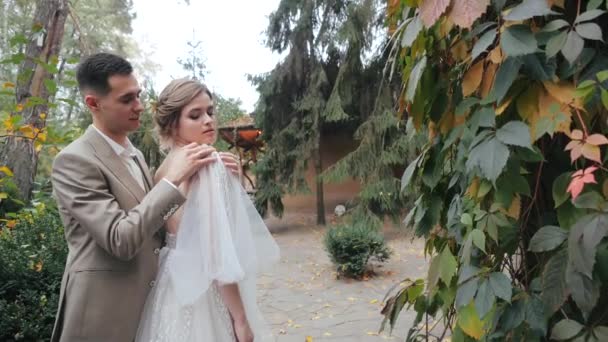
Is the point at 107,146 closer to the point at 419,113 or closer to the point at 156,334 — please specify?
the point at 156,334

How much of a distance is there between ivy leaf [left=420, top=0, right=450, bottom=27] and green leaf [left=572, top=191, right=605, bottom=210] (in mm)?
422

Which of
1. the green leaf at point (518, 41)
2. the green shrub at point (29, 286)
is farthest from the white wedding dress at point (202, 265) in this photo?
the green shrub at point (29, 286)

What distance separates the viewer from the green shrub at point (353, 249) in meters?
6.77

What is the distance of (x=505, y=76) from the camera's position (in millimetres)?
896

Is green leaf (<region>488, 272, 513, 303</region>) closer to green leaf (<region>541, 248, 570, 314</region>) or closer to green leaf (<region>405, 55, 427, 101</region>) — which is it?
green leaf (<region>541, 248, 570, 314</region>)

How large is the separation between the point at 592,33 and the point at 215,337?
136cm

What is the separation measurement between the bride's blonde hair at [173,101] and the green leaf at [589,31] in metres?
1.15

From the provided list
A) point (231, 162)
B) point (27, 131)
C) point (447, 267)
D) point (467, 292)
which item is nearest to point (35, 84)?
point (27, 131)

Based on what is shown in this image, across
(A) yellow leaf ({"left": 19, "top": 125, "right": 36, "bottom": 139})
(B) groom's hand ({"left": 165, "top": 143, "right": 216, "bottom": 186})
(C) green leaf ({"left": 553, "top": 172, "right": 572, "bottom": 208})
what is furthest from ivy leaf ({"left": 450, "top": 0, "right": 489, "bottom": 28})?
(A) yellow leaf ({"left": 19, "top": 125, "right": 36, "bottom": 139})

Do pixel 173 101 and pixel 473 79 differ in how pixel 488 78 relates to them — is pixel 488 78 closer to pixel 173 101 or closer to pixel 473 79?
pixel 473 79

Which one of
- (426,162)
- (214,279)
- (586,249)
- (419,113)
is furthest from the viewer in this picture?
(214,279)

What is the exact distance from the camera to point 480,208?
105cm

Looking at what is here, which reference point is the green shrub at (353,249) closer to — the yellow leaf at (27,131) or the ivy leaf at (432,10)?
the yellow leaf at (27,131)

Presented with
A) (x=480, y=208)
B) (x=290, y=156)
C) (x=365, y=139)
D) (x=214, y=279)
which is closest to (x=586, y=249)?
(x=480, y=208)
